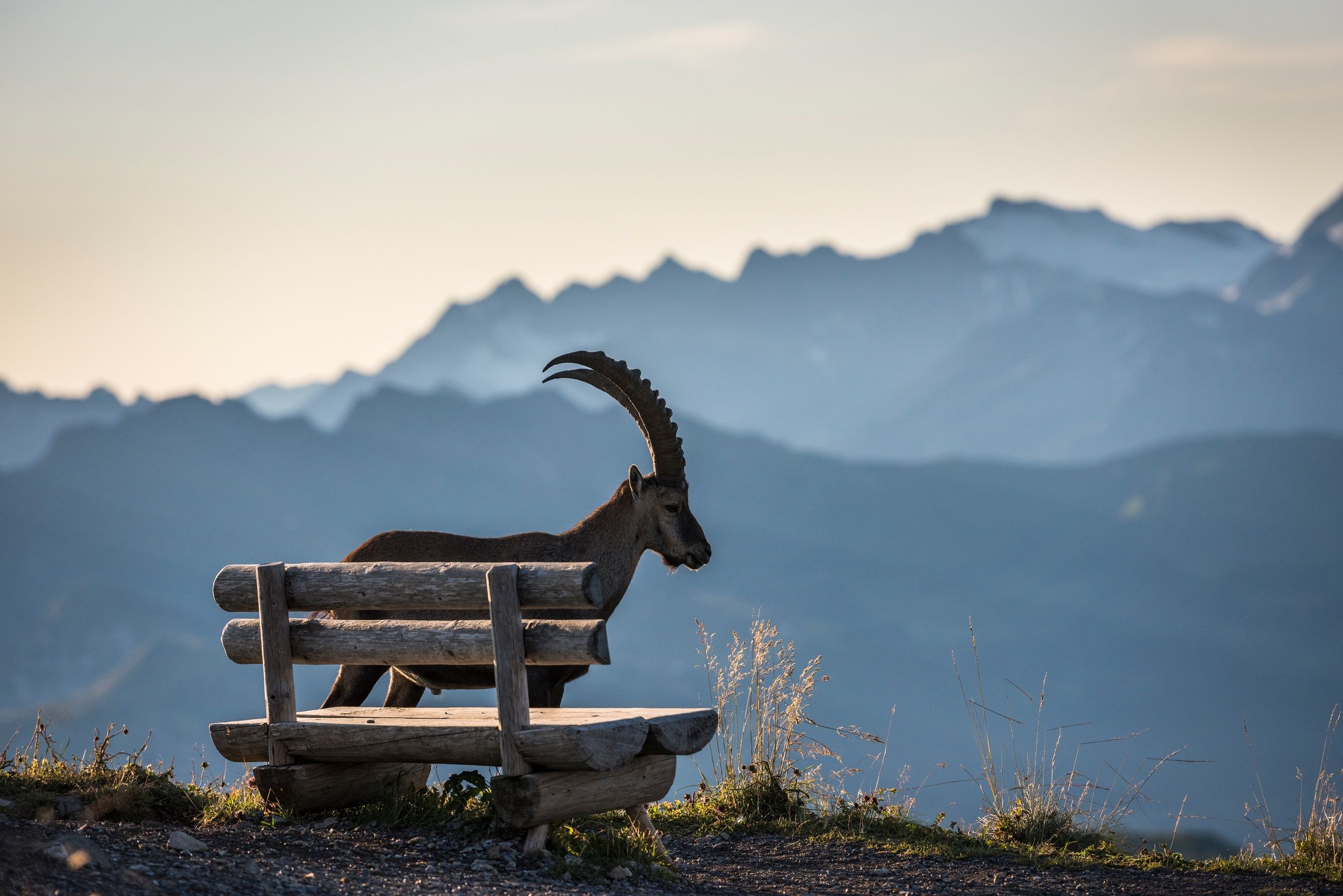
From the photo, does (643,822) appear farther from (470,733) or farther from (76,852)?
(76,852)

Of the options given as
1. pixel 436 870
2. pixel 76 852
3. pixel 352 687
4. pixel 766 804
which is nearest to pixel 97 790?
pixel 352 687

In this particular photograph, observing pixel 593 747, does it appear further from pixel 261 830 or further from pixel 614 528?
pixel 614 528

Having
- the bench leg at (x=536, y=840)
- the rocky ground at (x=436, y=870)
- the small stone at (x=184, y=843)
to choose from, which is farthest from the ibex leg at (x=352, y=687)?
the bench leg at (x=536, y=840)

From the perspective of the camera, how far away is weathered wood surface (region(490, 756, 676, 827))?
6.17 meters

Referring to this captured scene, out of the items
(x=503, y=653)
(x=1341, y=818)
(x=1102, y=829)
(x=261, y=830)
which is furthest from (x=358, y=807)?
(x=1341, y=818)

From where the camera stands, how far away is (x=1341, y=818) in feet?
25.7

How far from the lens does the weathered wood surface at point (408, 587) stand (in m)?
5.96

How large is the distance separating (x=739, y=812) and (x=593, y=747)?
10.0ft

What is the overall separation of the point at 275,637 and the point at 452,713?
1152 millimetres

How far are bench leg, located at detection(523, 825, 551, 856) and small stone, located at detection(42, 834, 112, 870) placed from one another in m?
1.99

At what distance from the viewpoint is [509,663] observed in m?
6.08

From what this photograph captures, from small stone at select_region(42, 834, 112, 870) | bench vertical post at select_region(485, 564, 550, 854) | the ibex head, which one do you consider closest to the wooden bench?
bench vertical post at select_region(485, 564, 550, 854)

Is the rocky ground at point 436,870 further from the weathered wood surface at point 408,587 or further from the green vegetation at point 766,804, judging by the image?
the weathered wood surface at point 408,587

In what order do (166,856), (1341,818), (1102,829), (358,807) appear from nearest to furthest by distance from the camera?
1. (166,856)
2. (358,807)
3. (1341,818)
4. (1102,829)
